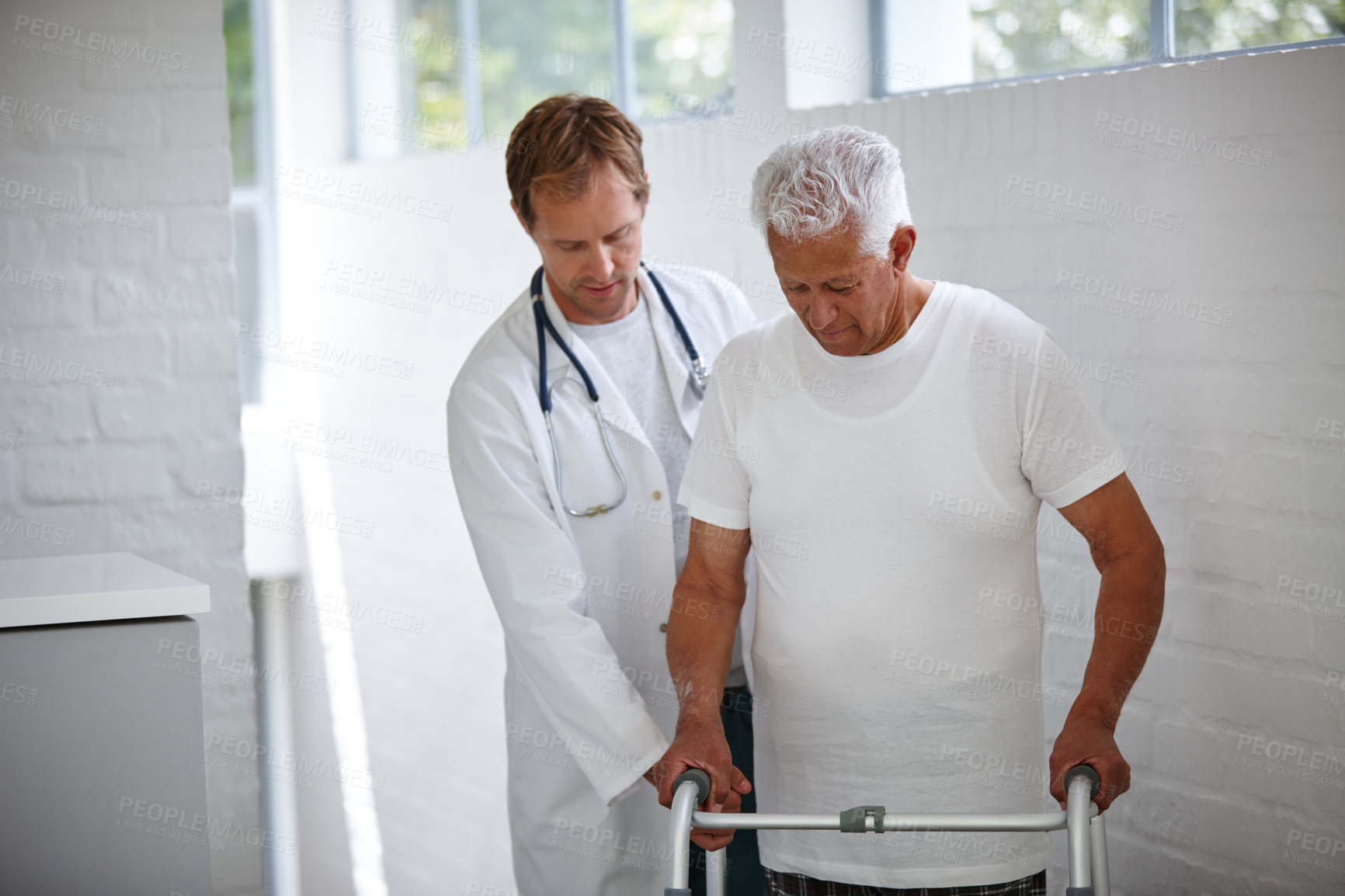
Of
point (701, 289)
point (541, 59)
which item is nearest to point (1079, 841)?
point (701, 289)

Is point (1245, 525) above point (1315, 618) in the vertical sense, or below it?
above

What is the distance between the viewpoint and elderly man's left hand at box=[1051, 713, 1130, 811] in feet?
4.87

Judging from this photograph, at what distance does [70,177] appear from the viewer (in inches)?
92.4

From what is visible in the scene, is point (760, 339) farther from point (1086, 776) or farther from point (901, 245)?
point (1086, 776)

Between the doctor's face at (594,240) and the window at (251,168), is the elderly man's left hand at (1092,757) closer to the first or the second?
the doctor's face at (594,240)

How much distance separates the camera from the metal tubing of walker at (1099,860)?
1.39 m

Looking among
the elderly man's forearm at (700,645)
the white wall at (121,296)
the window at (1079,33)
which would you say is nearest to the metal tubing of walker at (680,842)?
the elderly man's forearm at (700,645)

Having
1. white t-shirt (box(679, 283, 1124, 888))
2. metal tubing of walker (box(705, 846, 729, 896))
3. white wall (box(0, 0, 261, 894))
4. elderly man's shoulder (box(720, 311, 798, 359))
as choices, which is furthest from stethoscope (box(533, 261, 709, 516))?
white wall (box(0, 0, 261, 894))

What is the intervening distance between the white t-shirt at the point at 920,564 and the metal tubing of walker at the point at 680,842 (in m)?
0.27

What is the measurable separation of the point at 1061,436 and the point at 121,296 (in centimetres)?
178

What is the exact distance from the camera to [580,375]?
2061mm

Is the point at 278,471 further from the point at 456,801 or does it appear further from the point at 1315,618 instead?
the point at 1315,618

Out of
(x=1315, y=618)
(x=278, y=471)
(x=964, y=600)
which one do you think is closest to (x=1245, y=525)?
(x=1315, y=618)

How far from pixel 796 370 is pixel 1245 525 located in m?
0.84
